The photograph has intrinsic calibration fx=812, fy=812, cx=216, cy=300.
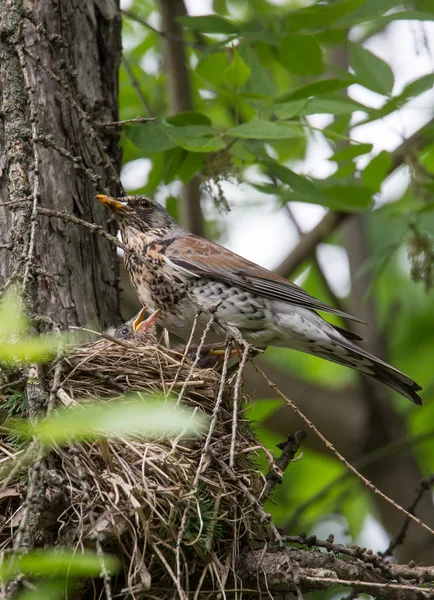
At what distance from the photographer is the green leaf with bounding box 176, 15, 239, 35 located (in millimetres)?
5164

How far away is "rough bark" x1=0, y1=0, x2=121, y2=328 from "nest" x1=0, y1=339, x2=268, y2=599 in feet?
1.97

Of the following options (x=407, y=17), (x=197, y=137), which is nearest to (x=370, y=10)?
(x=407, y=17)

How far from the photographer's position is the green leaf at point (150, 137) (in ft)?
16.3

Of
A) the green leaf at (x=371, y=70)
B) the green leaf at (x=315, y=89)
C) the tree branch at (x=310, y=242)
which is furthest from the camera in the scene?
the tree branch at (x=310, y=242)

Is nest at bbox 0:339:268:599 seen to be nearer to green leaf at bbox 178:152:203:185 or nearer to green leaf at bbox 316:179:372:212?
green leaf at bbox 178:152:203:185

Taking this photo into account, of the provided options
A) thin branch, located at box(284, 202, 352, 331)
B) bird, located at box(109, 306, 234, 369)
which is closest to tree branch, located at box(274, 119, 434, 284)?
thin branch, located at box(284, 202, 352, 331)

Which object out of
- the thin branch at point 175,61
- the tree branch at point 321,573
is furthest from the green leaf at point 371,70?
the tree branch at point 321,573

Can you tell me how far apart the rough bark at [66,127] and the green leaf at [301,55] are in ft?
3.68

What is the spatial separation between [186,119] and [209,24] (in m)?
0.72

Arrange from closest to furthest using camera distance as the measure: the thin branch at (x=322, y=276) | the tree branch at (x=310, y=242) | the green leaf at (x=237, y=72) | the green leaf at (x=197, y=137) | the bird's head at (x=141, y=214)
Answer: the green leaf at (x=197, y=137)
the green leaf at (x=237, y=72)
the bird's head at (x=141, y=214)
the tree branch at (x=310, y=242)
the thin branch at (x=322, y=276)

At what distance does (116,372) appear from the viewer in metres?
4.11

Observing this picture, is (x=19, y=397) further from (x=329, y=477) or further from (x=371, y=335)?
(x=329, y=477)

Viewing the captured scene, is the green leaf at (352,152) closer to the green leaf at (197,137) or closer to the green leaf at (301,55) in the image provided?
the green leaf at (301,55)

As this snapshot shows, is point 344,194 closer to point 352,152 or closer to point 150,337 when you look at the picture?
point 352,152
